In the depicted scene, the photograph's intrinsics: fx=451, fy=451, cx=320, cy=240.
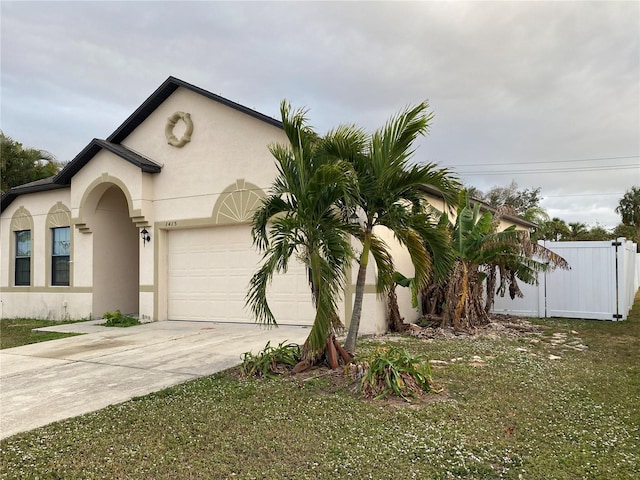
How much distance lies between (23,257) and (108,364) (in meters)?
11.2

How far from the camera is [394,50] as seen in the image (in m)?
11.9

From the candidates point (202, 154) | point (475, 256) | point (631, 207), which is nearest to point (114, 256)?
point (202, 154)

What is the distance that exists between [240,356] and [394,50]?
881 cm

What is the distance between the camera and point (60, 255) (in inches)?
590

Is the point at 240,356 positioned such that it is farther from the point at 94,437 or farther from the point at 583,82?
the point at 583,82

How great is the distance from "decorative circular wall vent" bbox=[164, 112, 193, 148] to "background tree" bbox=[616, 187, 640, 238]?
41626mm

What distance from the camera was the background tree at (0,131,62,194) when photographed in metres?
22.0

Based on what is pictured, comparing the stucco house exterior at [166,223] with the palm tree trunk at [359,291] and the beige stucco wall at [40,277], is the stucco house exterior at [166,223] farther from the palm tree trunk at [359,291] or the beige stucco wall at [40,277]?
the palm tree trunk at [359,291]

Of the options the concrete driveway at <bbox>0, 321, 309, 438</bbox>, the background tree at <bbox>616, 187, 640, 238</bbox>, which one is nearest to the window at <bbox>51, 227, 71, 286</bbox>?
the concrete driveway at <bbox>0, 321, 309, 438</bbox>

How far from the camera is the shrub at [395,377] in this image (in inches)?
206

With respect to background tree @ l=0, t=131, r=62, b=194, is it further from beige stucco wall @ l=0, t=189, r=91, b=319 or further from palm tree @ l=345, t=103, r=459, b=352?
palm tree @ l=345, t=103, r=459, b=352

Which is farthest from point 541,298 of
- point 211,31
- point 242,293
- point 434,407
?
point 211,31

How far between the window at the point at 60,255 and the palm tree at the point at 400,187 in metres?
12.0

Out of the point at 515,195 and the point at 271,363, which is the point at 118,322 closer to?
the point at 271,363
